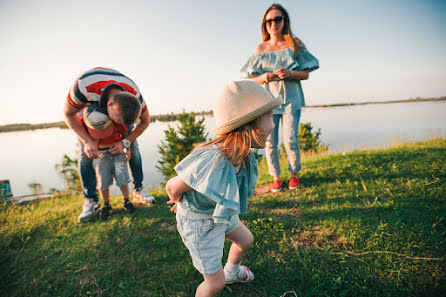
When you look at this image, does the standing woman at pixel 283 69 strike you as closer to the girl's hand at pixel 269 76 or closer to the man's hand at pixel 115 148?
the girl's hand at pixel 269 76

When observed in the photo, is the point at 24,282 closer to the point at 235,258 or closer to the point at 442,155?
the point at 235,258

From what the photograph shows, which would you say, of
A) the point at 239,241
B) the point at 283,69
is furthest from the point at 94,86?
the point at 283,69

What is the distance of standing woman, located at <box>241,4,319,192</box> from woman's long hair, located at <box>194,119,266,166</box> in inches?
81.2

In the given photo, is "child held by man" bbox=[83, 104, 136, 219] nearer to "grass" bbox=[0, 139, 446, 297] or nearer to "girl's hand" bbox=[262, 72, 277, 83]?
"grass" bbox=[0, 139, 446, 297]

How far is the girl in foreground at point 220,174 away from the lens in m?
1.20

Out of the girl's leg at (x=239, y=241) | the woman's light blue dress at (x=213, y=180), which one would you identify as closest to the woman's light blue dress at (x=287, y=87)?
the girl's leg at (x=239, y=241)

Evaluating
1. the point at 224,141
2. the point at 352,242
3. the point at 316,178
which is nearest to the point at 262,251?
the point at 352,242

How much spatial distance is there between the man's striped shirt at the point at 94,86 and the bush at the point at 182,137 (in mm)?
6815

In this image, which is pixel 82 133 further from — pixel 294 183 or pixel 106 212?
pixel 294 183

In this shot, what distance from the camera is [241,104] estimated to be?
1209mm

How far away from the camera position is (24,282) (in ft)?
6.64

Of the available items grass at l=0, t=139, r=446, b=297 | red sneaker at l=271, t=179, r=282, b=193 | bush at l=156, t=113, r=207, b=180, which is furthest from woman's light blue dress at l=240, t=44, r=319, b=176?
bush at l=156, t=113, r=207, b=180

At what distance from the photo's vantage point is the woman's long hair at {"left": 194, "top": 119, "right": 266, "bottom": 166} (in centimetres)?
128

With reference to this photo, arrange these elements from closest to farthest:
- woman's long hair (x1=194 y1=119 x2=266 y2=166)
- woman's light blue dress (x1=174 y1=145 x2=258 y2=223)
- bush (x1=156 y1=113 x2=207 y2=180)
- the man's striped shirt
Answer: woman's light blue dress (x1=174 y1=145 x2=258 y2=223) < woman's long hair (x1=194 y1=119 x2=266 y2=166) < the man's striped shirt < bush (x1=156 y1=113 x2=207 y2=180)
